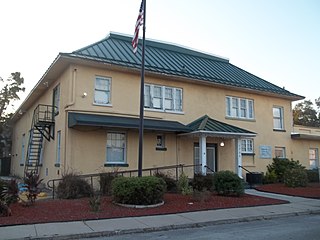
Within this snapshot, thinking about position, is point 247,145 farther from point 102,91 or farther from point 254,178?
point 102,91

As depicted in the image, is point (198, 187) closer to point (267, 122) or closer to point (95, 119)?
point (95, 119)

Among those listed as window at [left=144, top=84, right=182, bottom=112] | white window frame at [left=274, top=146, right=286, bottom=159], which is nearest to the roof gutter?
window at [left=144, top=84, right=182, bottom=112]

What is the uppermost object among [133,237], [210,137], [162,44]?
[162,44]

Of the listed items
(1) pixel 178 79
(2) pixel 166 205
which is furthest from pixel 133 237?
(1) pixel 178 79

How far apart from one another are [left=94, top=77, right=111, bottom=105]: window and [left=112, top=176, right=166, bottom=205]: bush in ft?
20.0

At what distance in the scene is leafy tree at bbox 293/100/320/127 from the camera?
59625 millimetres

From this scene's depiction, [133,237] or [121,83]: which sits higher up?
[121,83]

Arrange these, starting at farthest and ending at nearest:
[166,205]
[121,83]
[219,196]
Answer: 1. [121,83]
2. [219,196]
3. [166,205]

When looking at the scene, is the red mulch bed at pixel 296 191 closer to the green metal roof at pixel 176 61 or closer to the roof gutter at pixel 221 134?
the roof gutter at pixel 221 134

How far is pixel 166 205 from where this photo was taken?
12711mm

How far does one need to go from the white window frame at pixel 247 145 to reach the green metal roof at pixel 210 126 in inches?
107

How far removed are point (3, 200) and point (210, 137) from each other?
1281 centimetres

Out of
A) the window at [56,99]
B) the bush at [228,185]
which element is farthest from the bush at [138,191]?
the window at [56,99]

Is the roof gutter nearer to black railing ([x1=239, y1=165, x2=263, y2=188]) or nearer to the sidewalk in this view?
black railing ([x1=239, y1=165, x2=263, y2=188])
